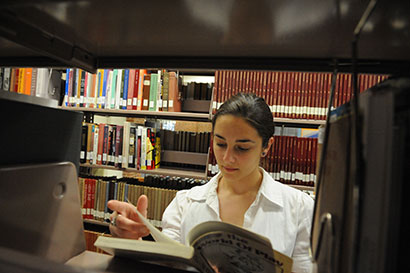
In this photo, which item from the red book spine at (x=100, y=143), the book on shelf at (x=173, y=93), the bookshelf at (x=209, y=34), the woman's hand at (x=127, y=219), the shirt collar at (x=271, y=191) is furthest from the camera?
the red book spine at (x=100, y=143)

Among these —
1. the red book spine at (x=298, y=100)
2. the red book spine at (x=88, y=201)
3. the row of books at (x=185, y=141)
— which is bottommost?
the red book spine at (x=88, y=201)

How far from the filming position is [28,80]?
7.64 ft

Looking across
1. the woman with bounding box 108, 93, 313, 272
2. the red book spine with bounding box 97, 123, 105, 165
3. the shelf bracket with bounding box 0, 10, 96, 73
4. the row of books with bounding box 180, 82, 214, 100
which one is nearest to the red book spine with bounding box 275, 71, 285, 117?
the row of books with bounding box 180, 82, 214, 100

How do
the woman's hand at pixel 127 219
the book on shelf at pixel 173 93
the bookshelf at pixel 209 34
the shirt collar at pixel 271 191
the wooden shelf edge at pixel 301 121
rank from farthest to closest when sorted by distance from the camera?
the book on shelf at pixel 173 93 → the wooden shelf edge at pixel 301 121 → the shirt collar at pixel 271 191 → the woman's hand at pixel 127 219 → the bookshelf at pixel 209 34

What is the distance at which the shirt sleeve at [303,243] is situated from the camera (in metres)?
1.13

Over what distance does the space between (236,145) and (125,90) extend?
4.56ft

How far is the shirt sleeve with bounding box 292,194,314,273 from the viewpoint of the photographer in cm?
113

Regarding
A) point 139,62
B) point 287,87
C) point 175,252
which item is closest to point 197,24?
point 139,62

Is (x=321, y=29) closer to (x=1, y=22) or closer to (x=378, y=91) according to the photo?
(x=378, y=91)

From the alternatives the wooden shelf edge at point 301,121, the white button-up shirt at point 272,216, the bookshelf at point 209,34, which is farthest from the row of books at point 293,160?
the bookshelf at point 209,34

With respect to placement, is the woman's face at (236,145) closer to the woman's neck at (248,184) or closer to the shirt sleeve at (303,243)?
the woman's neck at (248,184)

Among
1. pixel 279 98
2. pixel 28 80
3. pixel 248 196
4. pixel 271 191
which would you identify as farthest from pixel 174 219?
pixel 28 80

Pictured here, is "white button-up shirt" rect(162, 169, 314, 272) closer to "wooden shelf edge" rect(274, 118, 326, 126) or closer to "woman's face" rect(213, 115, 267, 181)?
"woman's face" rect(213, 115, 267, 181)

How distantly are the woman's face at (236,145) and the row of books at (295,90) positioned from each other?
0.81 meters
